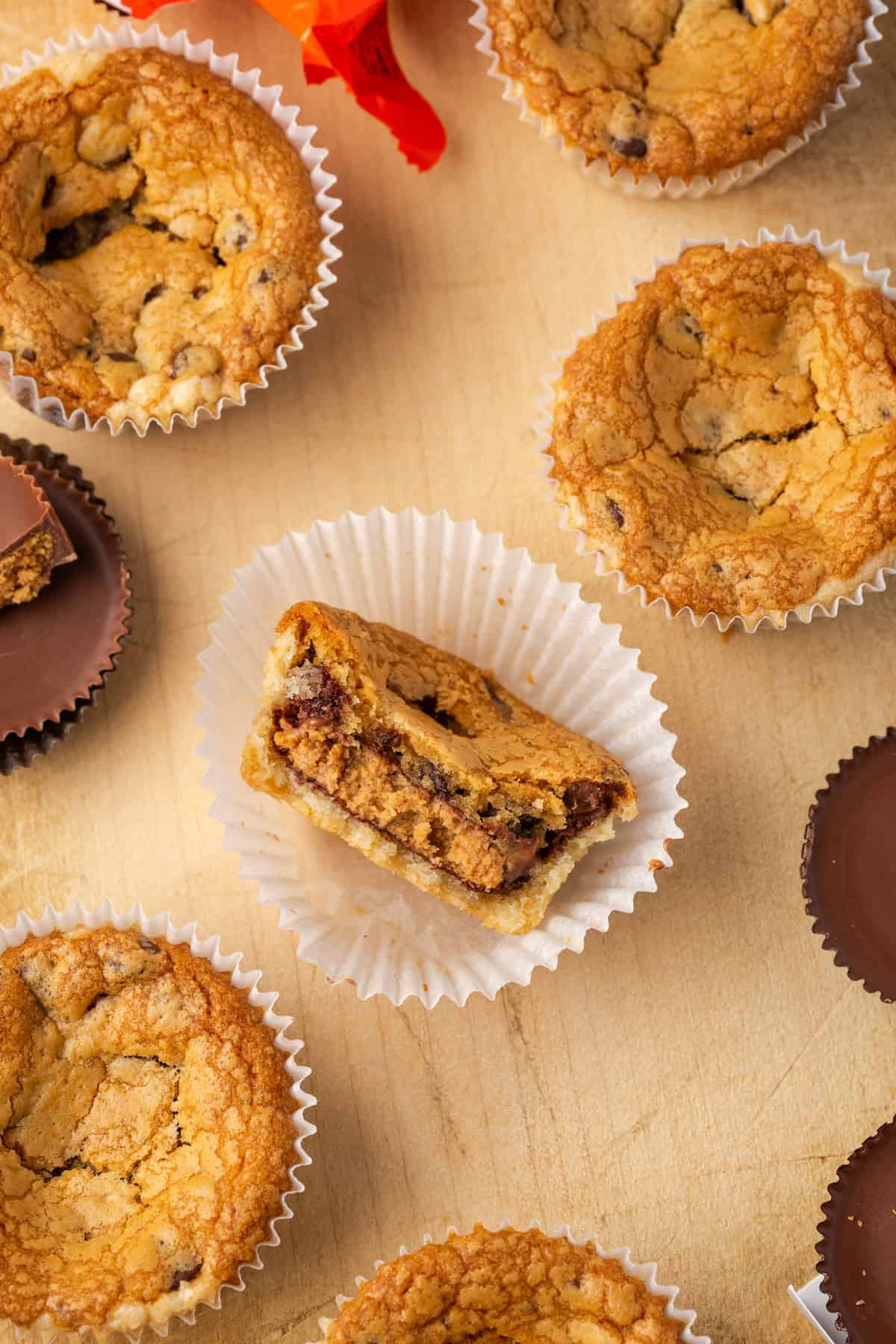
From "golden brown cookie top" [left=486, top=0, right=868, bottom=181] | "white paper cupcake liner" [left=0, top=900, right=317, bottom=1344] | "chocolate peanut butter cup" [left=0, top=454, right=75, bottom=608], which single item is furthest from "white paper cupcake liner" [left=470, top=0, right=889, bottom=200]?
"white paper cupcake liner" [left=0, top=900, right=317, bottom=1344]

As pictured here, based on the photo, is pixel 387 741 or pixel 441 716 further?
pixel 441 716

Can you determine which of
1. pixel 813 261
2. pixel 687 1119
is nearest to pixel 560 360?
pixel 813 261

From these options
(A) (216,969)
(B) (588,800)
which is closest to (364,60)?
(B) (588,800)

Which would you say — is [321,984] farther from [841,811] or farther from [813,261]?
[813,261]

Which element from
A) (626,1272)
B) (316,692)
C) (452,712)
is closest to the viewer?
(316,692)

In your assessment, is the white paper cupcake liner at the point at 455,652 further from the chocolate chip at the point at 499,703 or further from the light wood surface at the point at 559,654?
the light wood surface at the point at 559,654

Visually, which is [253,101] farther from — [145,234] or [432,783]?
[432,783]
